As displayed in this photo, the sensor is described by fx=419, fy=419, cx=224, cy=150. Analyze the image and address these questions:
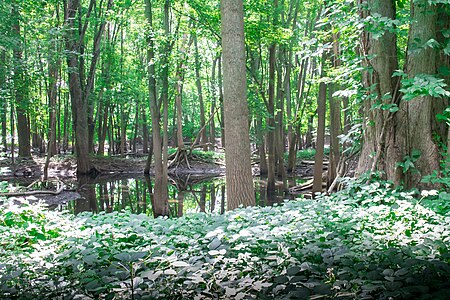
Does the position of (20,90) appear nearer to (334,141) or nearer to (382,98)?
(334,141)

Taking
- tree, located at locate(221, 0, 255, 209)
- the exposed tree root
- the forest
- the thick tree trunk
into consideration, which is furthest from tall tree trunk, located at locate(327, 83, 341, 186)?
the exposed tree root

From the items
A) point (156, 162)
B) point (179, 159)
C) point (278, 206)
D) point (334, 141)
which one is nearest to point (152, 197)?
point (156, 162)

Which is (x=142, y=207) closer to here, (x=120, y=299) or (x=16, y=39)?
(x=16, y=39)

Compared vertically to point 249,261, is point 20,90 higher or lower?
higher

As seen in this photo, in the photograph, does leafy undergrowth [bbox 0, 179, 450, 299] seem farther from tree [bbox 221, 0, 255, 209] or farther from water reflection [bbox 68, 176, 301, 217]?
water reflection [bbox 68, 176, 301, 217]

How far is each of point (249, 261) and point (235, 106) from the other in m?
4.09

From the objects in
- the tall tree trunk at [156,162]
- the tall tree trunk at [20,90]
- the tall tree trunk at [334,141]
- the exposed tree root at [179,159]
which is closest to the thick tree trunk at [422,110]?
the tall tree trunk at [334,141]

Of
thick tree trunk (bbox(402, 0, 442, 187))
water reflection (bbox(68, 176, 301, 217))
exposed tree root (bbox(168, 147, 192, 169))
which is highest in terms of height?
thick tree trunk (bbox(402, 0, 442, 187))

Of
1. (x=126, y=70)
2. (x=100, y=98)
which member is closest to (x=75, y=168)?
(x=100, y=98)

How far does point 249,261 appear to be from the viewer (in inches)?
111

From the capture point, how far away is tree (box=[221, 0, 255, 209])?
643 centimetres

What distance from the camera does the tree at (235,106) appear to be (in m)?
6.43

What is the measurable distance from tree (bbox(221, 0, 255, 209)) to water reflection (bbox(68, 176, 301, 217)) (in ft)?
18.2

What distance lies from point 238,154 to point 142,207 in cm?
900
